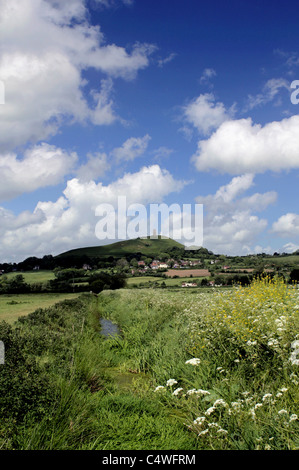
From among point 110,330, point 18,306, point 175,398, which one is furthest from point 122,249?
point 175,398

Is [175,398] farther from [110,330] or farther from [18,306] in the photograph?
[18,306]

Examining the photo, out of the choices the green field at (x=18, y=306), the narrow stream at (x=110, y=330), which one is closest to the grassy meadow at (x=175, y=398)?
the narrow stream at (x=110, y=330)

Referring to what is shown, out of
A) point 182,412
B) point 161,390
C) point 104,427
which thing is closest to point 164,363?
point 161,390

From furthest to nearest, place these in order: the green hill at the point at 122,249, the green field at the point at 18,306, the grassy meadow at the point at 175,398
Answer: the green hill at the point at 122,249
the green field at the point at 18,306
the grassy meadow at the point at 175,398

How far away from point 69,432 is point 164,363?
16.8ft

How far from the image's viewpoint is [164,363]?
10.7 meters

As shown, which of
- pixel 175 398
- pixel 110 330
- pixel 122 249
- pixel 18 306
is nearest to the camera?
pixel 175 398

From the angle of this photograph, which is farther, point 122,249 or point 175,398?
point 122,249

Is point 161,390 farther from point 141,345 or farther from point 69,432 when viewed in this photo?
point 141,345

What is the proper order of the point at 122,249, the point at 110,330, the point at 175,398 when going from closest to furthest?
the point at 175,398 → the point at 110,330 → the point at 122,249

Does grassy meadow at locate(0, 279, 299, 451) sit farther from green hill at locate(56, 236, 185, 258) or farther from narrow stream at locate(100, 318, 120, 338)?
green hill at locate(56, 236, 185, 258)

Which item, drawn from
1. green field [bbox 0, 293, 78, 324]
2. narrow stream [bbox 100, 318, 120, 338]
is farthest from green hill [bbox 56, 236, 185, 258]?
narrow stream [bbox 100, 318, 120, 338]

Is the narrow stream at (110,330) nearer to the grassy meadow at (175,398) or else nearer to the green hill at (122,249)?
the grassy meadow at (175,398)

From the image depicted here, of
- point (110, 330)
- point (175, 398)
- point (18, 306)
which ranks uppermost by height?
point (175, 398)
